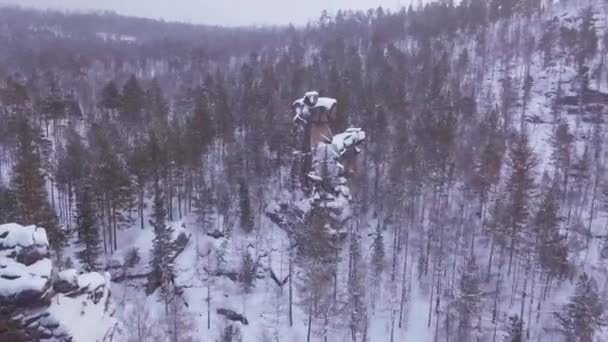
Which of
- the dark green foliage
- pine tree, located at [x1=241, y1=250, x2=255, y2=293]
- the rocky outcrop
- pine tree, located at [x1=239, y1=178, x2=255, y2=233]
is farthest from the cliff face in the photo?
pine tree, located at [x1=239, y1=178, x2=255, y2=233]

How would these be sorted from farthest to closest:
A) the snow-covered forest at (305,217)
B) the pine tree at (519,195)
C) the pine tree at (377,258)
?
the pine tree at (519,195) → the pine tree at (377,258) → the snow-covered forest at (305,217)

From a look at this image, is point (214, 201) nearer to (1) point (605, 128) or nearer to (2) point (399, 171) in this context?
(2) point (399, 171)

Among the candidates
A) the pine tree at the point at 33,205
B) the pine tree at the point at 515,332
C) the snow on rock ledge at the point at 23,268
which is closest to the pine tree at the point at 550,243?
the pine tree at the point at 515,332

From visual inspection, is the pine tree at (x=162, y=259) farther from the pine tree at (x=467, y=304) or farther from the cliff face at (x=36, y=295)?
the pine tree at (x=467, y=304)

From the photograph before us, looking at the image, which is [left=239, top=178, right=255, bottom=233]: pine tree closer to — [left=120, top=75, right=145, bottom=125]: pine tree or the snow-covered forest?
the snow-covered forest

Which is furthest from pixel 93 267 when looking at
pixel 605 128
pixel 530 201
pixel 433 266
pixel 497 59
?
pixel 497 59

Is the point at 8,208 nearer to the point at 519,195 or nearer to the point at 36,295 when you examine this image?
the point at 36,295
